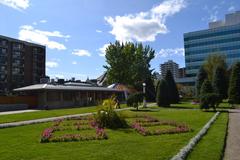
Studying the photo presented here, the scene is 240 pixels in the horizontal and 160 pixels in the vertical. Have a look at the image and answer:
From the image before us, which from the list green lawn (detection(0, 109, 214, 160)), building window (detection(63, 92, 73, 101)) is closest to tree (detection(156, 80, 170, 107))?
building window (detection(63, 92, 73, 101))

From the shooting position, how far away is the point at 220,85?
47.2 metres

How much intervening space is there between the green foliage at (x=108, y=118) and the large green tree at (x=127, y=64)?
166 feet

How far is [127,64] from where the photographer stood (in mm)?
71188

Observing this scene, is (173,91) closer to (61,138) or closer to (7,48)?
(61,138)

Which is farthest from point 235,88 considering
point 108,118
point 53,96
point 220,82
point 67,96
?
point 108,118

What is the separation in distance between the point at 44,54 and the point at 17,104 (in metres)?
53.2

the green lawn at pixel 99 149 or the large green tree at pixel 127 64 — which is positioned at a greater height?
the large green tree at pixel 127 64

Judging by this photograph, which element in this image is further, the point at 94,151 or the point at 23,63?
the point at 23,63

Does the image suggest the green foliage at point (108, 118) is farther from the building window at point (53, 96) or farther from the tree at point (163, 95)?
the building window at point (53, 96)

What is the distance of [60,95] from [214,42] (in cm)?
7601

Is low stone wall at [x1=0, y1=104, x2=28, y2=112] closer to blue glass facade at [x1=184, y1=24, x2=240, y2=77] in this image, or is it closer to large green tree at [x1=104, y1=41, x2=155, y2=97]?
large green tree at [x1=104, y1=41, x2=155, y2=97]

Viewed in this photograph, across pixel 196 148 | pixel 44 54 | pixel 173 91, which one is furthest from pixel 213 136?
pixel 44 54

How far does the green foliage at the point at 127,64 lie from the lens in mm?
69062

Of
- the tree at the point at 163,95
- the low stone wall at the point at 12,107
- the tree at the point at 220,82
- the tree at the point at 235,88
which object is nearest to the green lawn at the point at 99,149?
the tree at the point at 163,95
